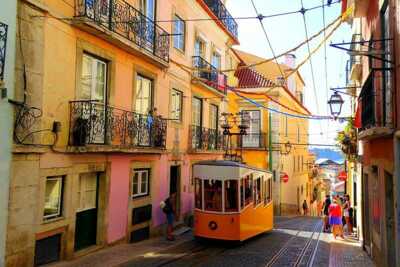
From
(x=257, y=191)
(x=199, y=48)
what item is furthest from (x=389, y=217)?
(x=199, y=48)

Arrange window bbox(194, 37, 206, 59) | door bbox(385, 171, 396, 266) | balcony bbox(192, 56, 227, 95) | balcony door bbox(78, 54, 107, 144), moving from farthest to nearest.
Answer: window bbox(194, 37, 206, 59) < balcony bbox(192, 56, 227, 95) < balcony door bbox(78, 54, 107, 144) < door bbox(385, 171, 396, 266)

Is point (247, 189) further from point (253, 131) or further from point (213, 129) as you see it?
point (253, 131)

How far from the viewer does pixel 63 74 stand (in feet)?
31.5

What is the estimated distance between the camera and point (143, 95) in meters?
13.8

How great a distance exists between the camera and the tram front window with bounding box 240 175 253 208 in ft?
42.3

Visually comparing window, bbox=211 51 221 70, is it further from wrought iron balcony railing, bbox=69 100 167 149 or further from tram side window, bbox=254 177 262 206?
tram side window, bbox=254 177 262 206

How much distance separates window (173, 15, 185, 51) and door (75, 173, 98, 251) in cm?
710

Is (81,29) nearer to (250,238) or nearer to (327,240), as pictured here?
(250,238)

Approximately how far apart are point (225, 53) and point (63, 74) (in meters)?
14.0

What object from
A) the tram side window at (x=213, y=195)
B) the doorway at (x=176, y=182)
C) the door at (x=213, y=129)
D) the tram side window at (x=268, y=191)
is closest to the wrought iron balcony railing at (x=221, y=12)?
the door at (x=213, y=129)

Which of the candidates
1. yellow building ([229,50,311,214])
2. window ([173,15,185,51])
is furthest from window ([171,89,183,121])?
yellow building ([229,50,311,214])

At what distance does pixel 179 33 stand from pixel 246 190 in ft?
22.7

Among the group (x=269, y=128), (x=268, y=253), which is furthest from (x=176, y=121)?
(x=269, y=128)

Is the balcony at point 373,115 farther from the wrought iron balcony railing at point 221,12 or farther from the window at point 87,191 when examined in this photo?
the wrought iron balcony railing at point 221,12
